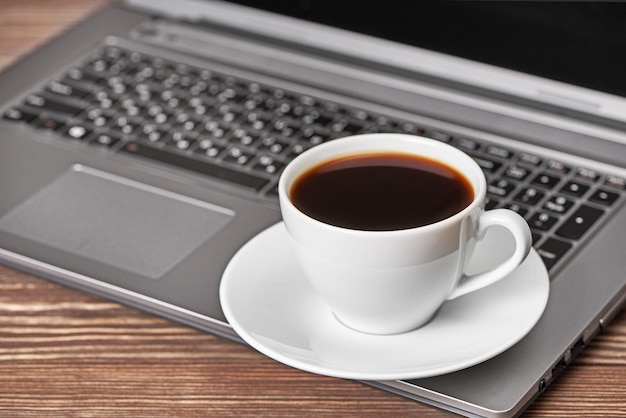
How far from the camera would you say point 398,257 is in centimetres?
59

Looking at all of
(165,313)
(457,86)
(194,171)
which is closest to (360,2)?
(457,86)

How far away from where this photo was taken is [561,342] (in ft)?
2.13

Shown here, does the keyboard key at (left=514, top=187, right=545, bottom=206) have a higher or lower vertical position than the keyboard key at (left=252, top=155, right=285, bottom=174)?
higher

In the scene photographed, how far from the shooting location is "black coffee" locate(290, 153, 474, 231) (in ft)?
2.05

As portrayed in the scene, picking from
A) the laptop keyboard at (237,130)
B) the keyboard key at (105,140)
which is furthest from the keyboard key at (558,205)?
the keyboard key at (105,140)

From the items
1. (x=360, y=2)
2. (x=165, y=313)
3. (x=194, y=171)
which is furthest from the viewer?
(x=360, y=2)

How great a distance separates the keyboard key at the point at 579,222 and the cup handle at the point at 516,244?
12 centimetres

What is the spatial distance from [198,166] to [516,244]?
32 cm

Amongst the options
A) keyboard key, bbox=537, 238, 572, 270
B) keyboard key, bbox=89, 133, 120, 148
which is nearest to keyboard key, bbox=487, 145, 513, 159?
keyboard key, bbox=537, 238, 572, 270

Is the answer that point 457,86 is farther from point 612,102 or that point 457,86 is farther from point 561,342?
point 561,342

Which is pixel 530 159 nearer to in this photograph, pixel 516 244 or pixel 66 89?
pixel 516 244

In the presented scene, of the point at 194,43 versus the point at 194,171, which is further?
the point at 194,43

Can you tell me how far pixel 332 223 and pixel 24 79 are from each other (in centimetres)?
50

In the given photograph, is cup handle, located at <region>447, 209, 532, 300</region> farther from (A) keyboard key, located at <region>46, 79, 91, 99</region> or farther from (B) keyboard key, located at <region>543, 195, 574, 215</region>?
(A) keyboard key, located at <region>46, 79, 91, 99</region>
